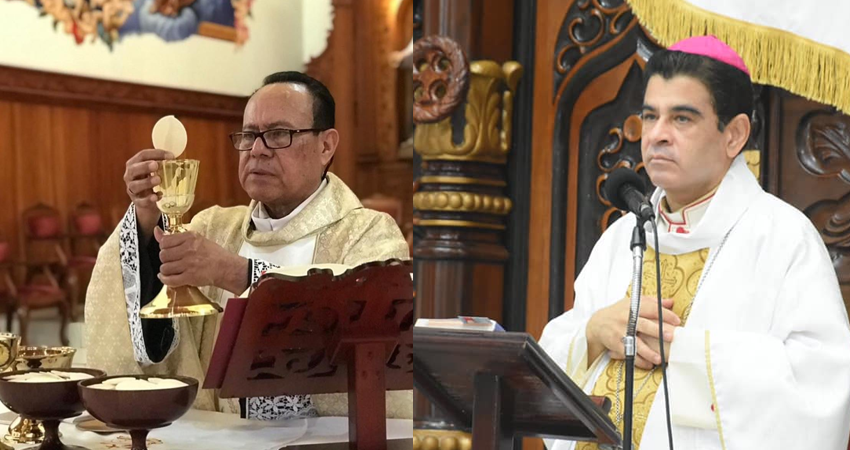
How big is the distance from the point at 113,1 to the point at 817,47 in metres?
1.46

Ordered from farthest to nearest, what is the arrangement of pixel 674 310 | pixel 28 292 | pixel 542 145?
1. pixel 542 145
2. pixel 674 310
3. pixel 28 292

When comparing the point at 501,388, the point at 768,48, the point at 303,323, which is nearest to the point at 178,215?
the point at 303,323

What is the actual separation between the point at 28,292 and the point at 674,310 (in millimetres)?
1360

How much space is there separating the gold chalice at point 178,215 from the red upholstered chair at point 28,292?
17 centimetres

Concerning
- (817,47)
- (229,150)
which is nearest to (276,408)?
(229,150)

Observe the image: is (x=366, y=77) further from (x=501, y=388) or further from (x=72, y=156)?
(x=501, y=388)

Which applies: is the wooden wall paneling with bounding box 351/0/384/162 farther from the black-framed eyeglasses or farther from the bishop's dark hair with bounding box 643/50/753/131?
the bishop's dark hair with bounding box 643/50/753/131

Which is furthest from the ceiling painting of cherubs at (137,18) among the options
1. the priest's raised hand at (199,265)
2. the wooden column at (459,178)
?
the wooden column at (459,178)

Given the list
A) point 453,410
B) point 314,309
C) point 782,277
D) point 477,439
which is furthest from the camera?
point 782,277

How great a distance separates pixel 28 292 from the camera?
116 centimetres

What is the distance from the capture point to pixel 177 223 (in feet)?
3.45

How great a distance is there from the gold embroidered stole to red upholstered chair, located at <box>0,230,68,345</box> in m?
1.26

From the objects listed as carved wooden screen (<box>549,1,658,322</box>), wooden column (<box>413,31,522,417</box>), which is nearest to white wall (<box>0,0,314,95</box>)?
wooden column (<box>413,31,522,417</box>)

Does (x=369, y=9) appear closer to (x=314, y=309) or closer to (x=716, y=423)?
(x=314, y=309)
